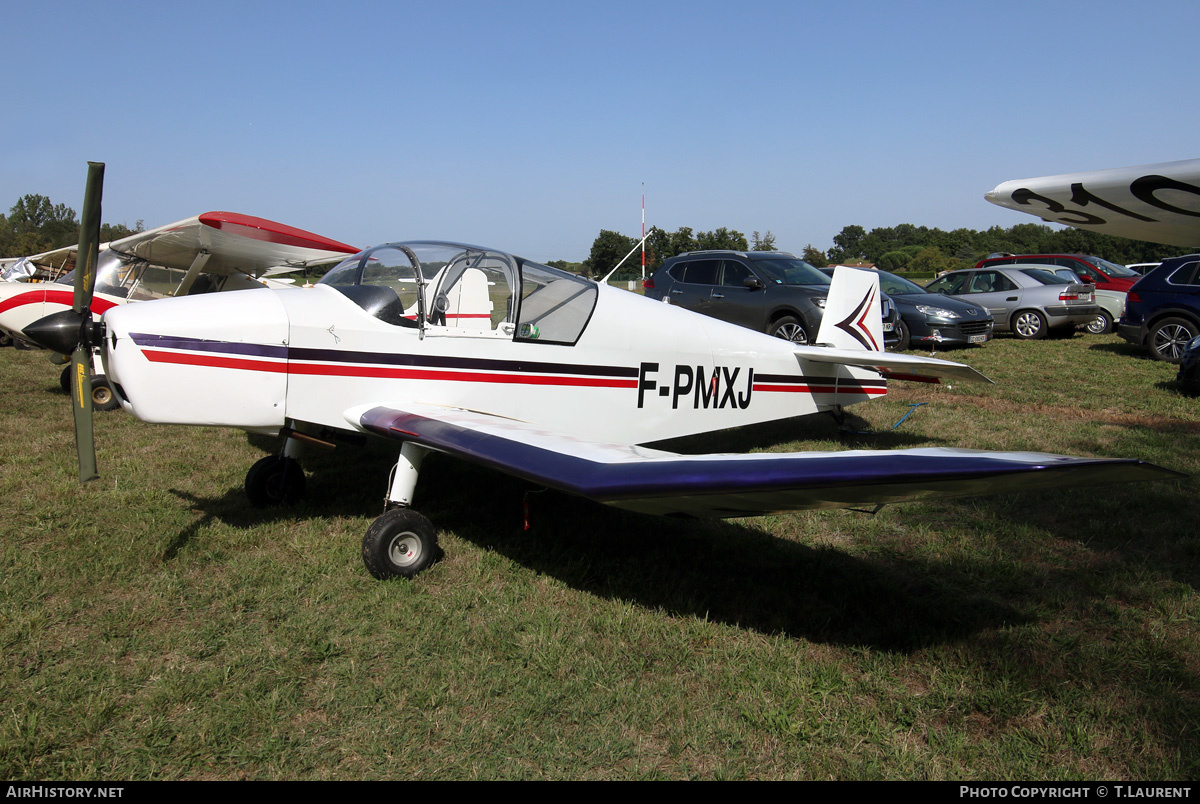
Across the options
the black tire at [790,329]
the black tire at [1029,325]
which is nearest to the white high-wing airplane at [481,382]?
the black tire at [790,329]

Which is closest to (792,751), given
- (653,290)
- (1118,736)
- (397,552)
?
(1118,736)

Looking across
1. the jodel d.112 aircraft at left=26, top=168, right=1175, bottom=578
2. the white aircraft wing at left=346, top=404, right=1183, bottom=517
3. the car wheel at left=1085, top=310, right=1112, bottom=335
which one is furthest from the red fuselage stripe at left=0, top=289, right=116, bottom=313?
the car wheel at left=1085, top=310, right=1112, bottom=335

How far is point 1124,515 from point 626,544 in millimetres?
3331

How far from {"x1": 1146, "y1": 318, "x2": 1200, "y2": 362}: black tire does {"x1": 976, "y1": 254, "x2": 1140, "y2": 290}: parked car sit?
4.49 metres

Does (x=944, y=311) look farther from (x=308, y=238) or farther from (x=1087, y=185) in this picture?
(x=308, y=238)

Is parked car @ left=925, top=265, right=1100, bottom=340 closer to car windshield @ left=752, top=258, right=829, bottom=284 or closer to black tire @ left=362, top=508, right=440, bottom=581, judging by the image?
car windshield @ left=752, top=258, right=829, bottom=284

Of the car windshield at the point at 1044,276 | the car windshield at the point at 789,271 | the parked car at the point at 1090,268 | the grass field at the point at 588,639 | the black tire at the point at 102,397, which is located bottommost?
the grass field at the point at 588,639

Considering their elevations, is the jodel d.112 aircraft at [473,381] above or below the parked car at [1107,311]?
below

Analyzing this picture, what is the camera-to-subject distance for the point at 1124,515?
4.73 metres

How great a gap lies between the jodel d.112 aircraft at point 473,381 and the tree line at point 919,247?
25083 millimetres

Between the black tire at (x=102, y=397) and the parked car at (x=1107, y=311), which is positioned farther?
the parked car at (x=1107, y=311)

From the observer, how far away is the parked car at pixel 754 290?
10.7 m

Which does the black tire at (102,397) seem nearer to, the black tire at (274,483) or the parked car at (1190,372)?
the black tire at (274,483)

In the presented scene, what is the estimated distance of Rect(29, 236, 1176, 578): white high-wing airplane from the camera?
9.28 ft
